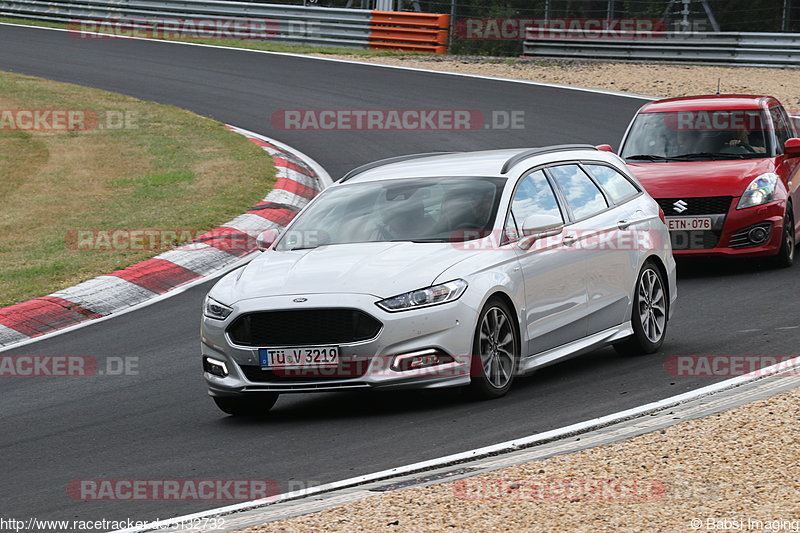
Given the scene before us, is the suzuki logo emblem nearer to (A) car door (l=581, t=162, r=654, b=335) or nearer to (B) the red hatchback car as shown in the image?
(B) the red hatchback car

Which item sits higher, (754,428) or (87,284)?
Result: (754,428)

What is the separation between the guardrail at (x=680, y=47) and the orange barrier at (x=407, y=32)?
247cm

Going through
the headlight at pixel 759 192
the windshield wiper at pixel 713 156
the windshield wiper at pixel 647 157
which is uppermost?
the windshield wiper at pixel 713 156

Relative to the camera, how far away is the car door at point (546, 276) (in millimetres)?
8570

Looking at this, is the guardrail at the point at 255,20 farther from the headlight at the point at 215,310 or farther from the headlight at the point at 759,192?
the headlight at the point at 215,310

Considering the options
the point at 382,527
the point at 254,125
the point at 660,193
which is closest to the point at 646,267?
the point at 660,193

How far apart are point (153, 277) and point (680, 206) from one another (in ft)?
17.8

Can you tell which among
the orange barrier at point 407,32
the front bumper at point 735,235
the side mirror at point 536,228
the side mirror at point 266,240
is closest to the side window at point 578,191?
the side mirror at point 536,228

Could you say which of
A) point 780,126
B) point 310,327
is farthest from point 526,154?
point 780,126

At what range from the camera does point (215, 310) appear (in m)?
8.22

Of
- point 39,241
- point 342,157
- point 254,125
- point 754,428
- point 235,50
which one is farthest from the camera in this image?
point 235,50

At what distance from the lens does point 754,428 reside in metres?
6.57

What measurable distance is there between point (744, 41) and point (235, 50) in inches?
512

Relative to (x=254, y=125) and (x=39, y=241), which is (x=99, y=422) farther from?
(x=254, y=125)
